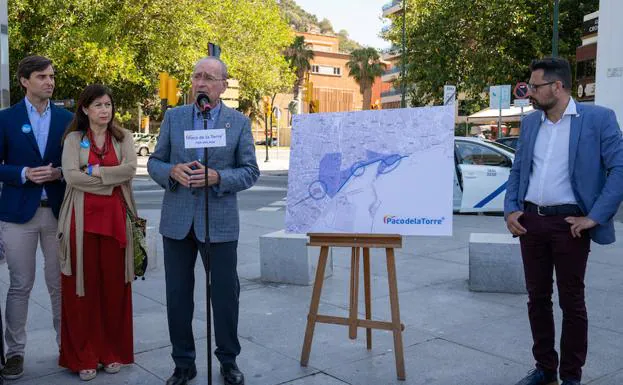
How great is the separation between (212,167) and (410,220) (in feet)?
4.27

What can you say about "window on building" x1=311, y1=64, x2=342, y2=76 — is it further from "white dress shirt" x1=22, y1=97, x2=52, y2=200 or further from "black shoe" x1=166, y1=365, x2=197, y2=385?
"black shoe" x1=166, y1=365, x2=197, y2=385

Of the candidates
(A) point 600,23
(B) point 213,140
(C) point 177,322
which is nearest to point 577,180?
(B) point 213,140

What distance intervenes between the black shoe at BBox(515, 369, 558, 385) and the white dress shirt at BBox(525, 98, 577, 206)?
3.35 feet

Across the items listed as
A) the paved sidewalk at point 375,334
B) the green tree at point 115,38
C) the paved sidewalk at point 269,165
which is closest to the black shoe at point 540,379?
the paved sidewalk at point 375,334

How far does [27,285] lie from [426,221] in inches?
101

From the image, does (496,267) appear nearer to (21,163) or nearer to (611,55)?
(21,163)

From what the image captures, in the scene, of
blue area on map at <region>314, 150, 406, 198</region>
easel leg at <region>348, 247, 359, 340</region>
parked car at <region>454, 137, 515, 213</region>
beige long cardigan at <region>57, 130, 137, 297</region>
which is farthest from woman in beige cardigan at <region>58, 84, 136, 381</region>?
parked car at <region>454, 137, 515, 213</region>

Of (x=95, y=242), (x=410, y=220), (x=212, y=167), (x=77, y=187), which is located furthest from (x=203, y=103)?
(x=410, y=220)

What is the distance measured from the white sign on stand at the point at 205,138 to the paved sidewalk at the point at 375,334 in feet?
4.98

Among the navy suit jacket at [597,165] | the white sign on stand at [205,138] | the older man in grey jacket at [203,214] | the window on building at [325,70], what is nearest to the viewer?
the white sign on stand at [205,138]

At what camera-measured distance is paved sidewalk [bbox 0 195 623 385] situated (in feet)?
13.7

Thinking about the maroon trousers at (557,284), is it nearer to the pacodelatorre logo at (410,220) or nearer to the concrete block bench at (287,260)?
the pacodelatorre logo at (410,220)

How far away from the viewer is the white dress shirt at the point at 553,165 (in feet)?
12.4

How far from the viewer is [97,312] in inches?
166
